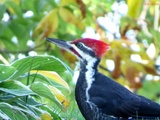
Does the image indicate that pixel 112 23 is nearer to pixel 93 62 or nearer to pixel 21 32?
pixel 21 32

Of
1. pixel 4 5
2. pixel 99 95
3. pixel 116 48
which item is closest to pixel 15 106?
pixel 99 95

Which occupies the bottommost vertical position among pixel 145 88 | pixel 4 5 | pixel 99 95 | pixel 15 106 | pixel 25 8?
pixel 15 106

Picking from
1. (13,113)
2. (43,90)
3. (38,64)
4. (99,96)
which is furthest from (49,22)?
(13,113)

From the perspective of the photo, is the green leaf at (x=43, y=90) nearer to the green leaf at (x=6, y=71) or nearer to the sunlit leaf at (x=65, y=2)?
the green leaf at (x=6, y=71)

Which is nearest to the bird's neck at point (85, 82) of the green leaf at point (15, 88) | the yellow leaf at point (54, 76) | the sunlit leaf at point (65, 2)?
the yellow leaf at point (54, 76)

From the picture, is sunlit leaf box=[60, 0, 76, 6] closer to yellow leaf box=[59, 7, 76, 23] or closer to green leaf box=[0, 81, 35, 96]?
yellow leaf box=[59, 7, 76, 23]

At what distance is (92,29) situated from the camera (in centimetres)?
836

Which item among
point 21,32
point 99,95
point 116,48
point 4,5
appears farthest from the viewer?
point 21,32

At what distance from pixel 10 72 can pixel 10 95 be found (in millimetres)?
167

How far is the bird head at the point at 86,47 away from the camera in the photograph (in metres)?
5.55

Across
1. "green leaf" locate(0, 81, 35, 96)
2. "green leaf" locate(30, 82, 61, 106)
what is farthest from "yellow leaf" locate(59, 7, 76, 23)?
"green leaf" locate(30, 82, 61, 106)

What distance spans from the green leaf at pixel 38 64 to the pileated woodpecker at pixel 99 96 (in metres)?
0.22

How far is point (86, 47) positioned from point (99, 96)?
42cm

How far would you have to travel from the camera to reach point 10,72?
5.17m
